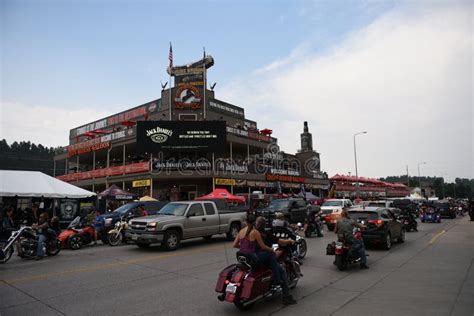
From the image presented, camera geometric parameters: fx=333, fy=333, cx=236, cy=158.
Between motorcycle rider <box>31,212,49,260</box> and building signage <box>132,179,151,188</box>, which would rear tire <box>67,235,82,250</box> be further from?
building signage <box>132,179,151,188</box>

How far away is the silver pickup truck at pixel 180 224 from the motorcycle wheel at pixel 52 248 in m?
2.42

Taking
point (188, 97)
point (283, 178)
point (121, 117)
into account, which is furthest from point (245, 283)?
point (121, 117)

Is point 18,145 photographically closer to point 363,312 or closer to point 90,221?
point 90,221

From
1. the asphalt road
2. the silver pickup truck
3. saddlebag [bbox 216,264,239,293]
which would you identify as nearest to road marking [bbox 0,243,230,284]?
the asphalt road

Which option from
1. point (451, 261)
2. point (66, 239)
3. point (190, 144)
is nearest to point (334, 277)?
point (451, 261)

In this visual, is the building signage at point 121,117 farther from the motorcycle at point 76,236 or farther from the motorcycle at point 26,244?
the motorcycle at point 26,244

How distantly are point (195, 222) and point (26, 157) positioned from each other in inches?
3582

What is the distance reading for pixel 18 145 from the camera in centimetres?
9900

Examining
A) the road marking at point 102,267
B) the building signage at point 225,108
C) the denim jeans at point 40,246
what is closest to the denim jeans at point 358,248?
the road marking at point 102,267

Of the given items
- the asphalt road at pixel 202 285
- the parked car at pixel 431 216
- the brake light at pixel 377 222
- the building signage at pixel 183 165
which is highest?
the building signage at pixel 183 165

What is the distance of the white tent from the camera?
16.1 m

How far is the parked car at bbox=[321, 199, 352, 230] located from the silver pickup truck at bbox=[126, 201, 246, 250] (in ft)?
24.4

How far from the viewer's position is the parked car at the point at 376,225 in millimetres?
12141

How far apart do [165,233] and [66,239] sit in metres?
4.45
